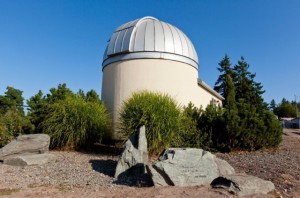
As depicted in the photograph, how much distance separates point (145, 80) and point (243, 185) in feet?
24.9

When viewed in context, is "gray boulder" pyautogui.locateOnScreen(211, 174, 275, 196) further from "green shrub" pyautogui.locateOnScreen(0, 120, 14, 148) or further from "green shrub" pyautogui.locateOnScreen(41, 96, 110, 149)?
"green shrub" pyautogui.locateOnScreen(0, 120, 14, 148)

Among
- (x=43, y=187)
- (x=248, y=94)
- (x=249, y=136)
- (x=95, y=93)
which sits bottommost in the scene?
(x=43, y=187)

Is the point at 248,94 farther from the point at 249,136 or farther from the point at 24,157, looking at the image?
the point at 24,157

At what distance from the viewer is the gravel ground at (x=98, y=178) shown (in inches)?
192

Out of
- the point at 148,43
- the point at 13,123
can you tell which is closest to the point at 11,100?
the point at 13,123

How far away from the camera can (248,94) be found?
33219 mm

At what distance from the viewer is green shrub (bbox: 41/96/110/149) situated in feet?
30.8

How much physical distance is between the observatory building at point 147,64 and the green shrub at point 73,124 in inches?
55.9

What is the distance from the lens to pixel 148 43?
464 inches

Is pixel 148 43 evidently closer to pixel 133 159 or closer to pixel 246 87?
pixel 133 159

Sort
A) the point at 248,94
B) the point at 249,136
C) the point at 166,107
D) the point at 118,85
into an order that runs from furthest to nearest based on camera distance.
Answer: the point at 248,94 < the point at 118,85 < the point at 249,136 < the point at 166,107

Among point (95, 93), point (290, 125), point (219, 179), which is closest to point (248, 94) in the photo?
point (290, 125)

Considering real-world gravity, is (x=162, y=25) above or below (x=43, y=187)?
above

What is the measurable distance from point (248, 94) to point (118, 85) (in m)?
25.4
